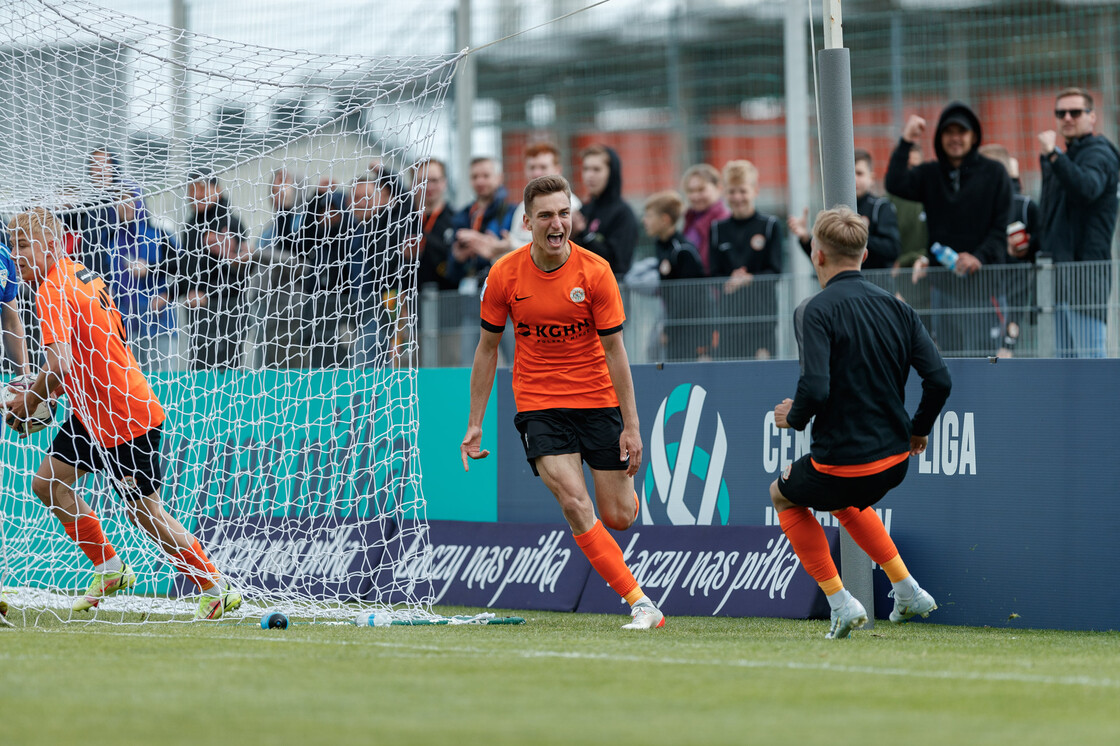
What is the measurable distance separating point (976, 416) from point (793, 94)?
13.6 feet

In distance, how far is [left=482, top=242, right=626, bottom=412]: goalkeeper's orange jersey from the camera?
24.4ft

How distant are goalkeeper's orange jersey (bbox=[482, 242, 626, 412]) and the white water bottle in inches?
123

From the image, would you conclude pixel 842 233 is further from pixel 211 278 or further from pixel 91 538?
pixel 211 278

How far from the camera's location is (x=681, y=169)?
15.2 meters

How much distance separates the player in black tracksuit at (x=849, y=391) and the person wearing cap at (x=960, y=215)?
3.00 meters

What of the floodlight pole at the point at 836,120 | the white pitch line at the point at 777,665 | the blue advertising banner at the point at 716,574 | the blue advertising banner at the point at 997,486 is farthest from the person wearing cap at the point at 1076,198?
the white pitch line at the point at 777,665

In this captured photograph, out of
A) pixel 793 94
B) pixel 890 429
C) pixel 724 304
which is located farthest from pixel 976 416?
pixel 793 94

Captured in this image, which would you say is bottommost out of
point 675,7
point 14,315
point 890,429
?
point 890,429

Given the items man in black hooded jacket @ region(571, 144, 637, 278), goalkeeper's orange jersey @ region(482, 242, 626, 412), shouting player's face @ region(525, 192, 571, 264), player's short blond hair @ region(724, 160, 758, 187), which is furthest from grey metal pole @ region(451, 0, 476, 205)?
shouting player's face @ region(525, 192, 571, 264)

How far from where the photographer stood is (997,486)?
7980mm

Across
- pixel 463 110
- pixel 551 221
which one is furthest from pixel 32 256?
pixel 463 110

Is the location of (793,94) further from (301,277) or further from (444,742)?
(444,742)

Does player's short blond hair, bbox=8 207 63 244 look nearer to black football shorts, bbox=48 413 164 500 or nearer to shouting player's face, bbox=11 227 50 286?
shouting player's face, bbox=11 227 50 286

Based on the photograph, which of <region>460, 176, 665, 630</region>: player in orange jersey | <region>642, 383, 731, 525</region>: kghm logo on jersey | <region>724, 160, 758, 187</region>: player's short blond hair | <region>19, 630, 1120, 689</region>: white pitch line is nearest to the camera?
<region>19, 630, 1120, 689</region>: white pitch line
